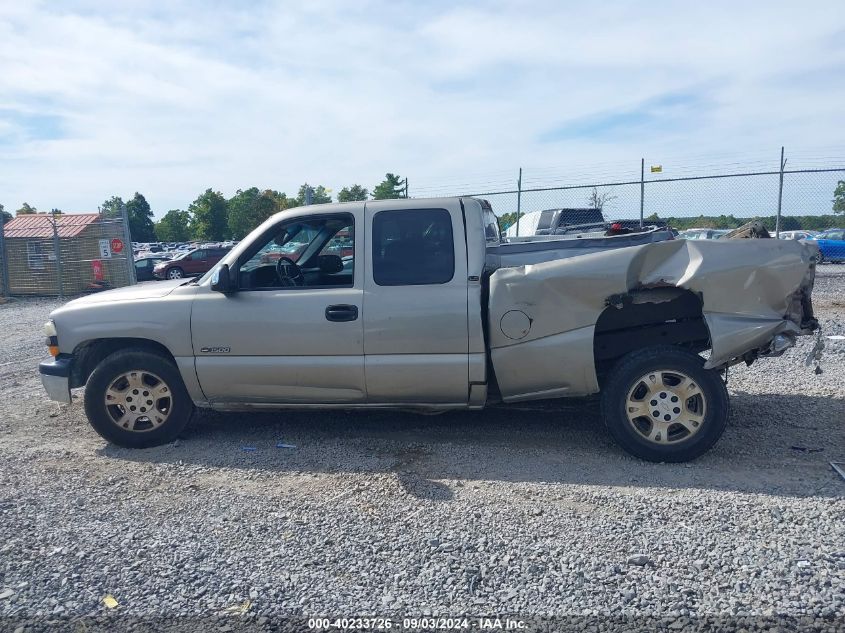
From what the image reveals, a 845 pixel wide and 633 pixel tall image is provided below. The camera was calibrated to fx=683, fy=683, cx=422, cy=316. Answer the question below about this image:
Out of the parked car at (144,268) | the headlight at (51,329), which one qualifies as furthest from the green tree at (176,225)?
the headlight at (51,329)

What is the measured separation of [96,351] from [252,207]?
45.0 meters

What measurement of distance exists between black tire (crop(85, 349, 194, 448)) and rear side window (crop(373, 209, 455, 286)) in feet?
5.95

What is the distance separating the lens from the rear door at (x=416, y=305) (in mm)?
4910

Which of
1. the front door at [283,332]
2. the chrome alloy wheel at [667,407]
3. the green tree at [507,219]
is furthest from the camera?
the green tree at [507,219]

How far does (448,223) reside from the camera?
5070 millimetres

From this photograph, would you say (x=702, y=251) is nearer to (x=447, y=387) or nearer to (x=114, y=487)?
(x=447, y=387)

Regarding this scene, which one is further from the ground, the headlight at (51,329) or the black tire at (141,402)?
the headlight at (51,329)

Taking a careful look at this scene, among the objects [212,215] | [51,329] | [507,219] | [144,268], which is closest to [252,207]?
[212,215]

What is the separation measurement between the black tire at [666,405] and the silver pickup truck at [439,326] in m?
0.01

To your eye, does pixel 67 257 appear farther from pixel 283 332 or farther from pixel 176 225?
pixel 176 225

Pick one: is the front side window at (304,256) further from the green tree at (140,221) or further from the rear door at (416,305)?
the green tree at (140,221)

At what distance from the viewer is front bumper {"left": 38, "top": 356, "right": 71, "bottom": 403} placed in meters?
5.41

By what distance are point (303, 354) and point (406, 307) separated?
0.87m

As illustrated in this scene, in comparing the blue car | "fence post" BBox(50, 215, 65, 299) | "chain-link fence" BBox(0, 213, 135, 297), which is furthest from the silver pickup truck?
the blue car
